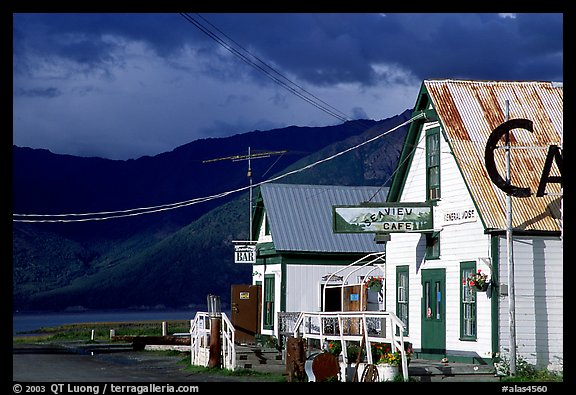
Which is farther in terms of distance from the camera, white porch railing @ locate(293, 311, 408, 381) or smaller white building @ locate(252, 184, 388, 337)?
smaller white building @ locate(252, 184, 388, 337)

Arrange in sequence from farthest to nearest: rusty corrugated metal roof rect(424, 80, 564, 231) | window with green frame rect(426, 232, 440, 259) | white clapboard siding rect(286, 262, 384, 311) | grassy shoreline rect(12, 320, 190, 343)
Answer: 1. grassy shoreline rect(12, 320, 190, 343)
2. white clapboard siding rect(286, 262, 384, 311)
3. window with green frame rect(426, 232, 440, 259)
4. rusty corrugated metal roof rect(424, 80, 564, 231)

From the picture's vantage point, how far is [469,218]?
2933 centimetres

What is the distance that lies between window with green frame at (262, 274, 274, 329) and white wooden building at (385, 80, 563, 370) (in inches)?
341

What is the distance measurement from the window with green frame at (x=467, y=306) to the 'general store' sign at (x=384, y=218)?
1653 mm

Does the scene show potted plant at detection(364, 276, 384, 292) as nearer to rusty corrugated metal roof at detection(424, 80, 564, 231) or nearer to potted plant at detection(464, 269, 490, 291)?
rusty corrugated metal roof at detection(424, 80, 564, 231)

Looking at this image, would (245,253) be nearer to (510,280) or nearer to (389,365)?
(510,280)

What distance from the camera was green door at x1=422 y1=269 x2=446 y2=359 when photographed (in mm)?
30734

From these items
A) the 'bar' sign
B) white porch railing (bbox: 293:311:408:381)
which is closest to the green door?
white porch railing (bbox: 293:311:408:381)

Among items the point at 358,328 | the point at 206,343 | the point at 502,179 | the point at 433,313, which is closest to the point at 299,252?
the point at 358,328

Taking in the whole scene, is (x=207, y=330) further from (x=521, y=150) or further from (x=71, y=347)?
(x=71, y=347)

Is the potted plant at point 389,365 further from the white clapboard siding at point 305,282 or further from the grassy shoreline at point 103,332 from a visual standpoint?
the grassy shoreline at point 103,332
